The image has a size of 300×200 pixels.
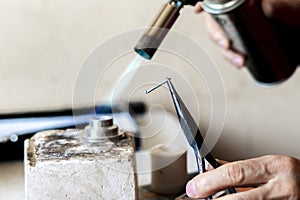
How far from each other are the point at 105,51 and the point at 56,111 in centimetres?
53

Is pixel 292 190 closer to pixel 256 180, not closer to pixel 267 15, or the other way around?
pixel 256 180

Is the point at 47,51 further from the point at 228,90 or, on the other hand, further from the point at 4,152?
the point at 228,90

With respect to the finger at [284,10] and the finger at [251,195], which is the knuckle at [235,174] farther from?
the finger at [284,10]

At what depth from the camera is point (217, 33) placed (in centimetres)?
55

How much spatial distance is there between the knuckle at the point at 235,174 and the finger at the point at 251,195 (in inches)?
0.8

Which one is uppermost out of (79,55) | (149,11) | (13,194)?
(149,11)

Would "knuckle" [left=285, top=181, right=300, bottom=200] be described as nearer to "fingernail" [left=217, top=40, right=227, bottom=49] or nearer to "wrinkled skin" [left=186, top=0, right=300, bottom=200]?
"wrinkled skin" [left=186, top=0, right=300, bottom=200]

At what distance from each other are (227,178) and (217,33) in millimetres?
224

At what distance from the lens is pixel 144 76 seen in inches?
34.1

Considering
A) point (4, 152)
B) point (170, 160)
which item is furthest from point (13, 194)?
point (170, 160)

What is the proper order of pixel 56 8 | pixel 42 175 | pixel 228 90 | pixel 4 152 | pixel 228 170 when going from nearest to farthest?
pixel 228 170, pixel 42 175, pixel 4 152, pixel 56 8, pixel 228 90

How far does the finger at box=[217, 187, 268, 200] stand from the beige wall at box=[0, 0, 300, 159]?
0.61m

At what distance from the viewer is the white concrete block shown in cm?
76

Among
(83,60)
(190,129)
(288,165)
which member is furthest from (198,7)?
(83,60)
